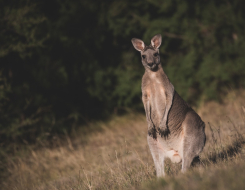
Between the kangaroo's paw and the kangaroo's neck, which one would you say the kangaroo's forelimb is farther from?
the kangaroo's neck

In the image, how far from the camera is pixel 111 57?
1302cm

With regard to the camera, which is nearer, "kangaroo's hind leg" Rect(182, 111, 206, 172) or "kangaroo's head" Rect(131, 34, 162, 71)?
"kangaroo's hind leg" Rect(182, 111, 206, 172)

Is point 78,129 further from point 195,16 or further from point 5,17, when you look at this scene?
point 195,16

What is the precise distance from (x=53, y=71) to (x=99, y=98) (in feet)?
6.82

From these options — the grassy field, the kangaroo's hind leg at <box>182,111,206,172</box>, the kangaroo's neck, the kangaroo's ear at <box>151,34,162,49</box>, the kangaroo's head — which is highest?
the kangaroo's ear at <box>151,34,162,49</box>

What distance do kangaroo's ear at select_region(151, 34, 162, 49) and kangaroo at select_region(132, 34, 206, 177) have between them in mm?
267

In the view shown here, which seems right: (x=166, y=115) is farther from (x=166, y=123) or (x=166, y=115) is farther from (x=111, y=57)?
(x=111, y=57)

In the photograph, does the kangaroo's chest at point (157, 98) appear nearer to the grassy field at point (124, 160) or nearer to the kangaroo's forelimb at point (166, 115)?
the kangaroo's forelimb at point (166, 115)

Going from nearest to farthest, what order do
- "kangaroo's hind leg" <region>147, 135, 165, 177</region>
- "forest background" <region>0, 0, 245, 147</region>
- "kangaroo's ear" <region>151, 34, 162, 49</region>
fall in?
"kangaroo's hind leg" <region>147, 135, 165, 177</region>
"kangaroo's ear" <region>151, 34, 162, 49</region>
"forest background" <region>0, 0, 245, 147</region>

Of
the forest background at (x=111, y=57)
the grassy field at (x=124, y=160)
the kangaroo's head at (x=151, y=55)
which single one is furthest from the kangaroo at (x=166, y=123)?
the forest background at (x=111, y=57)

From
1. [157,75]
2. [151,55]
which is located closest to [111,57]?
[151,55]

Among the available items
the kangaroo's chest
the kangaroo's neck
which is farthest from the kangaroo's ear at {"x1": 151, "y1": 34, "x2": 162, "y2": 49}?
the kangaroo's chest

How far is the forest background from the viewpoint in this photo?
10.5m

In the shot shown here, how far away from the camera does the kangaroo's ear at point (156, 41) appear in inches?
199
